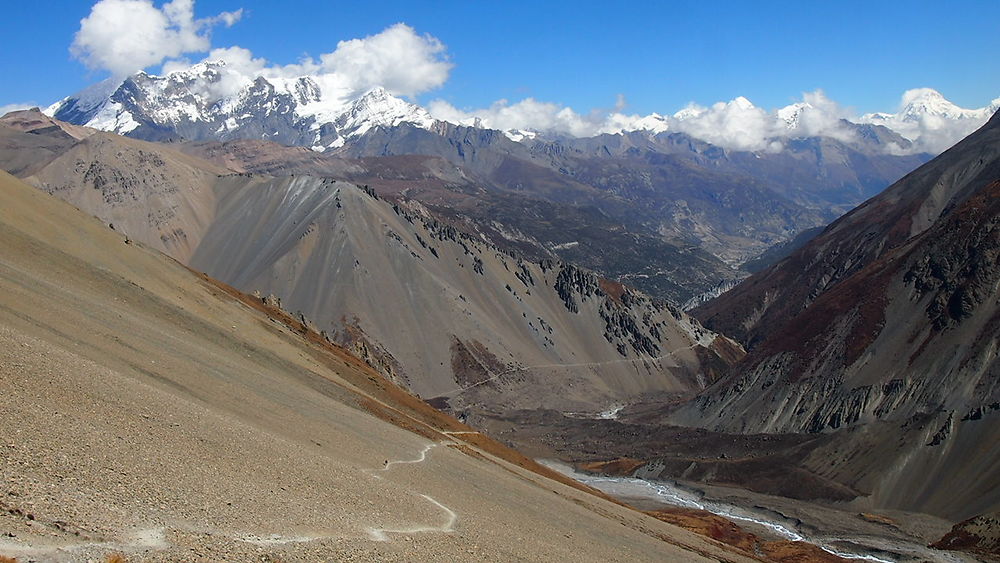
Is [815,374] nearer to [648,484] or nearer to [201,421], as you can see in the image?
[648,484]

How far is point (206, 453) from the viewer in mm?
39281

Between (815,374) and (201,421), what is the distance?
13506 cm

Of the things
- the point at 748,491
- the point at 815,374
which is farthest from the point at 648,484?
the point at 815,374

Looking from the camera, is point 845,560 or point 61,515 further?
point 845,560

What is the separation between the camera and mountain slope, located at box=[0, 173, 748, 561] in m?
29.6

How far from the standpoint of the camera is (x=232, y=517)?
3234 cm

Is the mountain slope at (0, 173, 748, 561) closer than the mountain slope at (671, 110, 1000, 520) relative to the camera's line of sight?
Yes

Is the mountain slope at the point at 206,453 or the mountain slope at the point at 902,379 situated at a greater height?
the mountain slope at the point at 902,379

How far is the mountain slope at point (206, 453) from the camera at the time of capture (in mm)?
29594

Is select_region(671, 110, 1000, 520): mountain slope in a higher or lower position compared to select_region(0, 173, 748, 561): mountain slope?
higher

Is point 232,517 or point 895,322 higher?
point 895,322

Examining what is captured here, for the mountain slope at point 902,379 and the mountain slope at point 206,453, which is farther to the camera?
the mountain slope at point 902,379

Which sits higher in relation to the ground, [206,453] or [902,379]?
[902,379]

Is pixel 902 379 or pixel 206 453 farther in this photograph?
pixel 902 379
